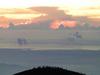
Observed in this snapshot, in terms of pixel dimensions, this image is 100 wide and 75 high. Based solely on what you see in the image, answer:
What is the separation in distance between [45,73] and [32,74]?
198 centimetres

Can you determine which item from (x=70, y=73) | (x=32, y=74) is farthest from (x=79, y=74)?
(x=32, y=74)

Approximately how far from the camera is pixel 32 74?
76812 millimetres

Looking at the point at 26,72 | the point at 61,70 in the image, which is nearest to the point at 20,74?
the point at 26,72

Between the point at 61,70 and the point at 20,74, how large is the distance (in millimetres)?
6128

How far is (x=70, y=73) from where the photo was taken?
77062 millimetres

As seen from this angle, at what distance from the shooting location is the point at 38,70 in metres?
78.1

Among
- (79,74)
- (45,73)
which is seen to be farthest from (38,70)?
(79,74)

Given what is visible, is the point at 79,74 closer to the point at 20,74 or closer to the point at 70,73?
the point at 70,73

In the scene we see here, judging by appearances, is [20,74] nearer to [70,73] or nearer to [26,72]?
[26,72]

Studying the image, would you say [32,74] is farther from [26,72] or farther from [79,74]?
[79,74]

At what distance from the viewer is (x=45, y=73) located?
77.4 metres

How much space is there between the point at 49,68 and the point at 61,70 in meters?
1.97

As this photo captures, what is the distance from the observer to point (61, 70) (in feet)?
257

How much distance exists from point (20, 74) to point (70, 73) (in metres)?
7.33
